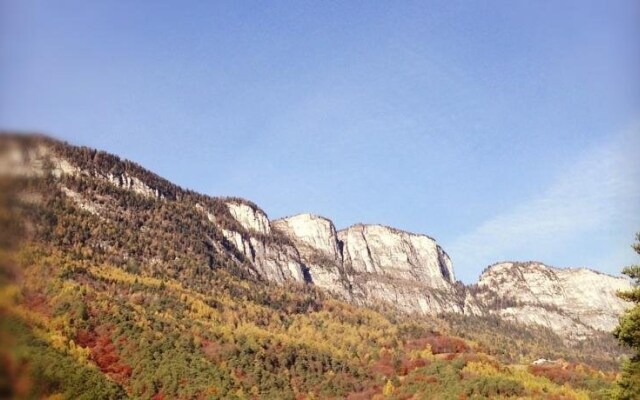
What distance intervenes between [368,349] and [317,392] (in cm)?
4802

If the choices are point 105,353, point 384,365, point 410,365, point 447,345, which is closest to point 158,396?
point 105,353

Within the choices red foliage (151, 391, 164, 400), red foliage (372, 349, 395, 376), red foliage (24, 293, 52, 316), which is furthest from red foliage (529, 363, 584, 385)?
red foliage (24, 293, 52, 316)

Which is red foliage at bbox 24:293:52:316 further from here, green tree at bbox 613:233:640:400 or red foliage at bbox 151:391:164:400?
red foliage at bbox 151:391:164:400

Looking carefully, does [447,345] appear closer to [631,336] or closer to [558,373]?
[558,373]

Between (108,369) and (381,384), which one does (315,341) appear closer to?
(381,384)

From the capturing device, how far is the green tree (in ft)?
121

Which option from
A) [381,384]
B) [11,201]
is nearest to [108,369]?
[381,384]

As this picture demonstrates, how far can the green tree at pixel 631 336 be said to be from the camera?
3688 cm

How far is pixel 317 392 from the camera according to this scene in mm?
147125

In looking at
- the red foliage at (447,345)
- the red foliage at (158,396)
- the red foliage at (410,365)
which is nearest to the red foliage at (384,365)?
the red foliage at (410,365)

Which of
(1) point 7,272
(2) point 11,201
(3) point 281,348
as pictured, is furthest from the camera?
(3) point 281,348

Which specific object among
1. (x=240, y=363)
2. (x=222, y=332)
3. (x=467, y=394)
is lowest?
(x=467, y=394)

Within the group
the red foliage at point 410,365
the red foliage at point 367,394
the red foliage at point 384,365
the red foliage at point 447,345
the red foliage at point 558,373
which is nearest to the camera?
the red foliage at point 367,394

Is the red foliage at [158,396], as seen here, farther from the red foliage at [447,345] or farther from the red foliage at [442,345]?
the red foliage at [447,345]
